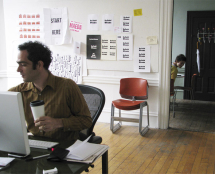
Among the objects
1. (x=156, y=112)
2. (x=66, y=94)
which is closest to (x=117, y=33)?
(x=156, y=112)

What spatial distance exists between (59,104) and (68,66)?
9.63 feet

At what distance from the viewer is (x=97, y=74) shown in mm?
4516

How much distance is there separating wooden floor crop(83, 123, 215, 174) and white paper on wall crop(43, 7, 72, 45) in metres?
1.75

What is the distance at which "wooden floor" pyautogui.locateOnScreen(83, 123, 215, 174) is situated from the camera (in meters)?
2.75

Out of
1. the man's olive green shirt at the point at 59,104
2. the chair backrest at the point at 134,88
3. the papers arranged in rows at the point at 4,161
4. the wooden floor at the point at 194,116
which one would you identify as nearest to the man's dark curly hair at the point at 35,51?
the man's olive green shirt at the point at 59,104

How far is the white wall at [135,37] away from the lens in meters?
4.01

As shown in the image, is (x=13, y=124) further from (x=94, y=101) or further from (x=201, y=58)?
(x=201, y=58)

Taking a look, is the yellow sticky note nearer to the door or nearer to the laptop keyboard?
the door

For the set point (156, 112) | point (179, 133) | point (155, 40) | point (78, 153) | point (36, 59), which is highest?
point (155, 40)

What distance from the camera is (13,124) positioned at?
1.17m

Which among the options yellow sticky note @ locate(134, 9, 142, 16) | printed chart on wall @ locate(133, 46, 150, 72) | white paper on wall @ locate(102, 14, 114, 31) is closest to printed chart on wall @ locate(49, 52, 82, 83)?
white paper on wall @ locate(102, 14, 114, 31)

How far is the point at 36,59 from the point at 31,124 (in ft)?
1.51

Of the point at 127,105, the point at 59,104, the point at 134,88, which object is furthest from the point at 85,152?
the point at 134,88

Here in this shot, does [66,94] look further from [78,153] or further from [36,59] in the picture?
[78,153]
